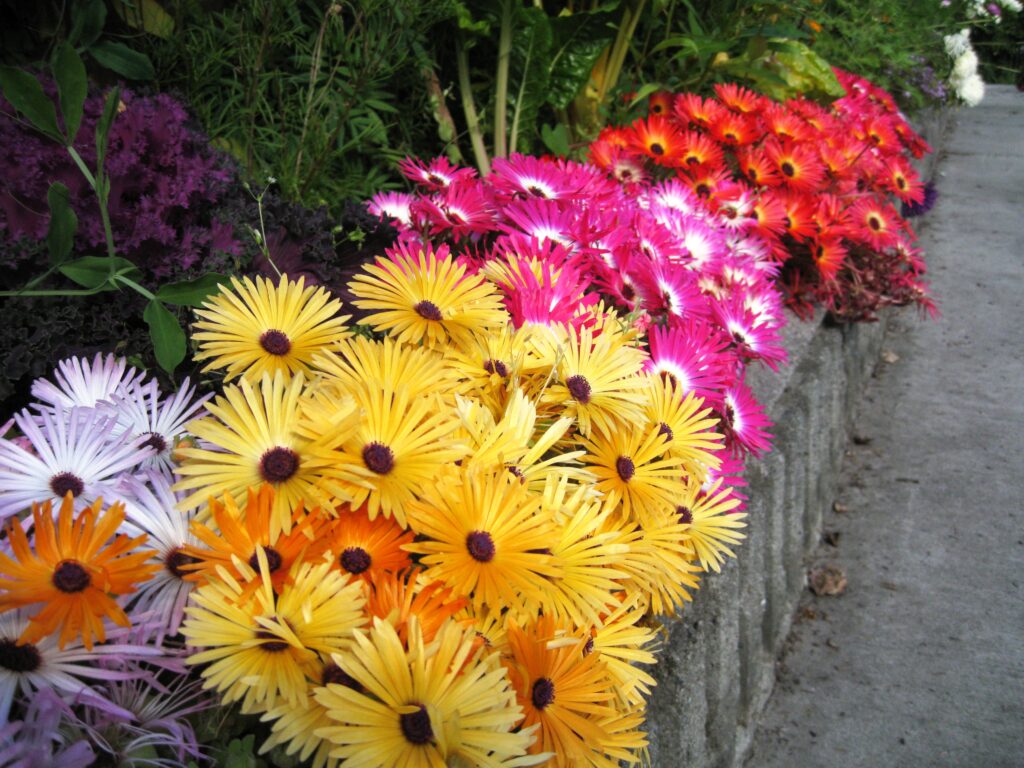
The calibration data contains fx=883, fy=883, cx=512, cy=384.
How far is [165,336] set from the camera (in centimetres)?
89

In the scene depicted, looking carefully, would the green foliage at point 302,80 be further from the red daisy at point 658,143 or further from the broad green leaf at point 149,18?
the red daisy at point 658,143

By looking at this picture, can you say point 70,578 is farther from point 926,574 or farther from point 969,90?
point 969,90

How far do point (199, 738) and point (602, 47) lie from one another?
7.57 ft

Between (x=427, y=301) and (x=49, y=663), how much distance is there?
1.66ft

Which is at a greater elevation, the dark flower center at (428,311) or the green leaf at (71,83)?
the green leaf at (71,83)

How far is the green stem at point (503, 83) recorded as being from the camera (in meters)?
2.39

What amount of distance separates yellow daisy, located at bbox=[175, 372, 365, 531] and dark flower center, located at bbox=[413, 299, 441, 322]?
0.23 m

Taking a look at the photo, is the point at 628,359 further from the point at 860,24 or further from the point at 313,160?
the point at 860,24

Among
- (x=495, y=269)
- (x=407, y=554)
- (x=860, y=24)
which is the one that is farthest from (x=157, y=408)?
(x=860, y=24)

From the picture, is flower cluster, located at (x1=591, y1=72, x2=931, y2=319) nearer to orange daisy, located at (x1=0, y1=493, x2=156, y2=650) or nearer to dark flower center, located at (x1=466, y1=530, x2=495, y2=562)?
dark flower center, located at (x1=466, y1=530, x2=495, y2=562)

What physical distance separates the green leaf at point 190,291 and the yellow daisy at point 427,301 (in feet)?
0.47

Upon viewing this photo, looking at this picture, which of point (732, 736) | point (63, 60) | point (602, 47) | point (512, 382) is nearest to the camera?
point (63, 60)

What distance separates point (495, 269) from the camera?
1.18 meters

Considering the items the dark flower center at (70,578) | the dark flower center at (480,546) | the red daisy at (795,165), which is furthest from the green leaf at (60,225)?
the red daisy at (795,165)
